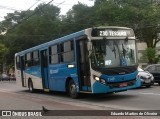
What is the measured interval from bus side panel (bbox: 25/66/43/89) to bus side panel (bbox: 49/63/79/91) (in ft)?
6.75

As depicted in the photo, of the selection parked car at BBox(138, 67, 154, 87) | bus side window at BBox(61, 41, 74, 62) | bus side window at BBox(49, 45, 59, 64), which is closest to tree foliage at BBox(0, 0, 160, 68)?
parked car at BBox(138, 67, 154, 87)

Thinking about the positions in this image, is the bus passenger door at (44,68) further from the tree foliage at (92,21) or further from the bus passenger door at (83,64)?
the tree foliage at (92,21)

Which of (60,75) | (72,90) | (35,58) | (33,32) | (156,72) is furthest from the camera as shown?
(33,32)

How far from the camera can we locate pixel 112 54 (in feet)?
53.3

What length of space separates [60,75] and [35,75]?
485cm

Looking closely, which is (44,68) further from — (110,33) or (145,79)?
(110,33)

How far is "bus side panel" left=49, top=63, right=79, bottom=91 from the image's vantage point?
17830mm

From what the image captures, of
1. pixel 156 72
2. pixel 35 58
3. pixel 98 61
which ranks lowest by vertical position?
pixel 156 72

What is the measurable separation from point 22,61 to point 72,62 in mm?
9705

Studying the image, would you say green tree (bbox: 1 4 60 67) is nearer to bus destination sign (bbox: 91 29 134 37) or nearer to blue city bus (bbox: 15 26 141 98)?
blue city bus (bbox: 15 26 141 98)

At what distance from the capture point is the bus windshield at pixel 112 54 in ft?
52.6

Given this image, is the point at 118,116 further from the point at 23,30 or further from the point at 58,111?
the point at 23,30

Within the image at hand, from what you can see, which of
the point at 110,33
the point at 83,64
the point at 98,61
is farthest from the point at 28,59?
the point at 98,61

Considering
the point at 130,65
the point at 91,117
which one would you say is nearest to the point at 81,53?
the point at 130,65
